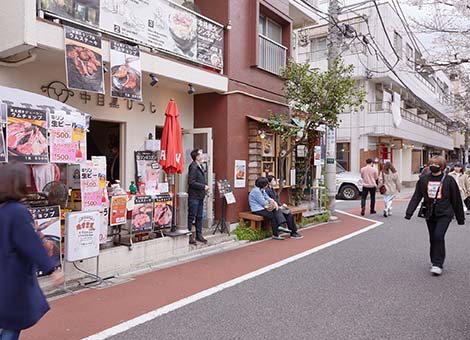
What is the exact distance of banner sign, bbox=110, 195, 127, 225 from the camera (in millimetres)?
6309

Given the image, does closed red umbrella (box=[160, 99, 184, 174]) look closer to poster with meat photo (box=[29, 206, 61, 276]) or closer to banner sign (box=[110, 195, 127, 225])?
banner sign (box=[110, 195, 127, 225])

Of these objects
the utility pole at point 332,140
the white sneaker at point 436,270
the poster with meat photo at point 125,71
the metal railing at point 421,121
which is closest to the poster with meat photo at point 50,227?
the poster with meat photo at point 125,71

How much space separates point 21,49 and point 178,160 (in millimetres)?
3053

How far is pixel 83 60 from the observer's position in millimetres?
6059

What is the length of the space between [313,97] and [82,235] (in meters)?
6.76

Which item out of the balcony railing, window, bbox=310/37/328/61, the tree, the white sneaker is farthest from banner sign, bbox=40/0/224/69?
window, bbox=310/37/328/61

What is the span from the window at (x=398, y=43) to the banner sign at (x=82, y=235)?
24.3m

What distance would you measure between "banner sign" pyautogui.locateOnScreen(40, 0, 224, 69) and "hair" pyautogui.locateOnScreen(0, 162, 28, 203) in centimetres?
408

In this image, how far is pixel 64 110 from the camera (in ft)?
18.4

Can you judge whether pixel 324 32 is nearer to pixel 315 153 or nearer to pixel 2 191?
pixel 315 153

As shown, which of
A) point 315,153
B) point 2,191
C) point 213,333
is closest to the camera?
point 2,191

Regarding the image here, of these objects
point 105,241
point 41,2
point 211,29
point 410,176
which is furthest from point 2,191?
point 410,176

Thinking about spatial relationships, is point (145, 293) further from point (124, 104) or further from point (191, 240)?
point (124, 104)

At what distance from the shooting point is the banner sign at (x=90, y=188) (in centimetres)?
591
